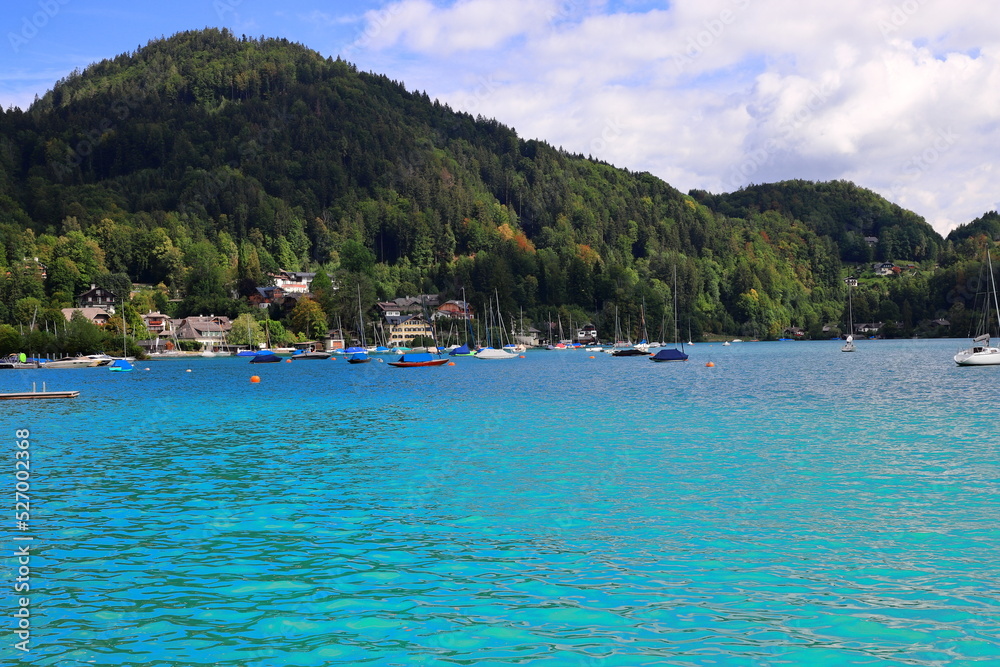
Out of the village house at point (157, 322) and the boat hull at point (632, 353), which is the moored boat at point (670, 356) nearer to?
the boat hull at point (632, 353)

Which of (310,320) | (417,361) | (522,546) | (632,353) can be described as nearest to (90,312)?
(310,320)

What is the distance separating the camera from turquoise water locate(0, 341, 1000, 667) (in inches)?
421

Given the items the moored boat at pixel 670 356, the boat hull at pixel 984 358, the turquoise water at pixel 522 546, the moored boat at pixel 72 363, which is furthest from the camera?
the moored boat at pixel 72 363

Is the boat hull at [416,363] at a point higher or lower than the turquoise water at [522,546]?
higher

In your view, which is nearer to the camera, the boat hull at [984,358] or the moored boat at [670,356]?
the boat hull at [984,358]

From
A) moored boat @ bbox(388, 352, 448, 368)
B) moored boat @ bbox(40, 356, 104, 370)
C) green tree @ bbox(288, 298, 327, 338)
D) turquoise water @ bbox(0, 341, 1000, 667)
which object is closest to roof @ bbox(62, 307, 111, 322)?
green tree @ bbox(288, 298, 327, 338)

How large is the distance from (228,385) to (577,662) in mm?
67684

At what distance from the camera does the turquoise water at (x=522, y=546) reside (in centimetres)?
1070

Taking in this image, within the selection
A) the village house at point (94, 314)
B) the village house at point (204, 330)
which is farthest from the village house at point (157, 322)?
the village house at point (94, 314)

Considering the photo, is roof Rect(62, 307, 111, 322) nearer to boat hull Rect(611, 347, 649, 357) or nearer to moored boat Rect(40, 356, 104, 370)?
moored boat Rect(40, 356, 104, 370)

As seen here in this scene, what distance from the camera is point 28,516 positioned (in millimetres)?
18375

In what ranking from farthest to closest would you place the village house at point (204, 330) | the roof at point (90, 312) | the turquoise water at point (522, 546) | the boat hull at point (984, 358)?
the village house at point (204, 330) → the roof at point (90, 312) → the boat hull at point (984, 358) → the turquoise water at point (522, 546)

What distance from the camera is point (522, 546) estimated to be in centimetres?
1540

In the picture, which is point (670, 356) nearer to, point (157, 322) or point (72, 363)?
point (72, 363)
